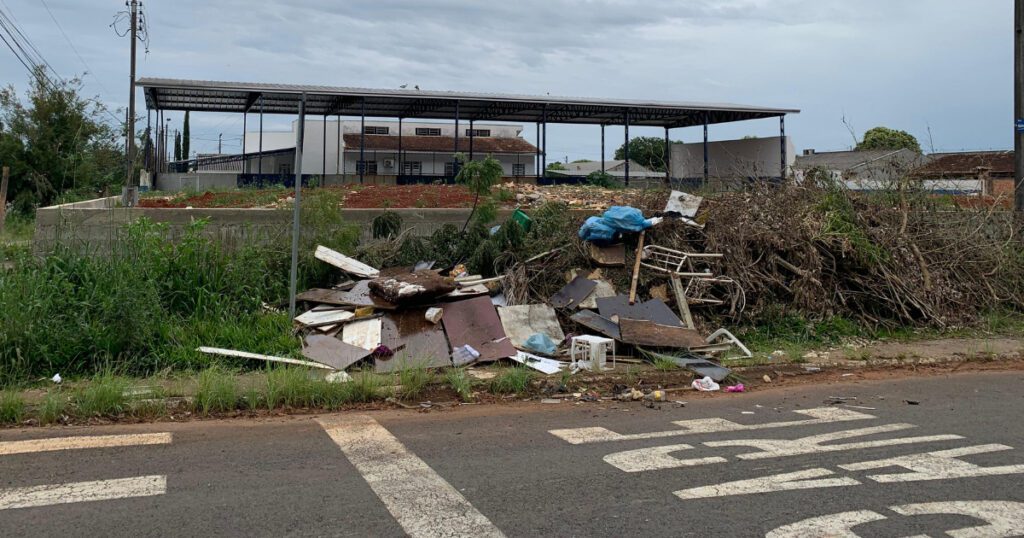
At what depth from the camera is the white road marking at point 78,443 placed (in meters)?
5.43

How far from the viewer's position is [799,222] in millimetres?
11242

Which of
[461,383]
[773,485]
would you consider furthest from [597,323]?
[773,485]

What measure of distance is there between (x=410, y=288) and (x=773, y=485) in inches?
216

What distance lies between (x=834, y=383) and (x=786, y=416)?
6.51ft

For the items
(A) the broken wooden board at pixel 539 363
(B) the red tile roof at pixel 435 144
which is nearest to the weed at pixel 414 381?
(A) the broken wooden board at pixel 539 363

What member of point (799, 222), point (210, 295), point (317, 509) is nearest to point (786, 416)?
point (317, 509)

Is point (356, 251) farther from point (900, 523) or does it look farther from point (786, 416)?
point (900, 523)

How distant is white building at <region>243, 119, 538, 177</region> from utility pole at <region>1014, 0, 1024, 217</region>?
39252mm

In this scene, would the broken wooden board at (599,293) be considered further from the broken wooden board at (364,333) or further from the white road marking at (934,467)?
the white road marking at (934,467)

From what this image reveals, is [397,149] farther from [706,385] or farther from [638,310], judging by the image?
[706,385]

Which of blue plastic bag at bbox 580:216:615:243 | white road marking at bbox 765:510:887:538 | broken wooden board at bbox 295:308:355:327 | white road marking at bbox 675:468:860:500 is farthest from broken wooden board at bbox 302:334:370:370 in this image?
white road marking at bbox 765:510:887:538

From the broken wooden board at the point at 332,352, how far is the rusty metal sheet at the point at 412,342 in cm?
24

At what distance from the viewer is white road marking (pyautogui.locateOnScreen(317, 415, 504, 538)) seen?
4.00 meters

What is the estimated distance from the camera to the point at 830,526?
13.3 ft
